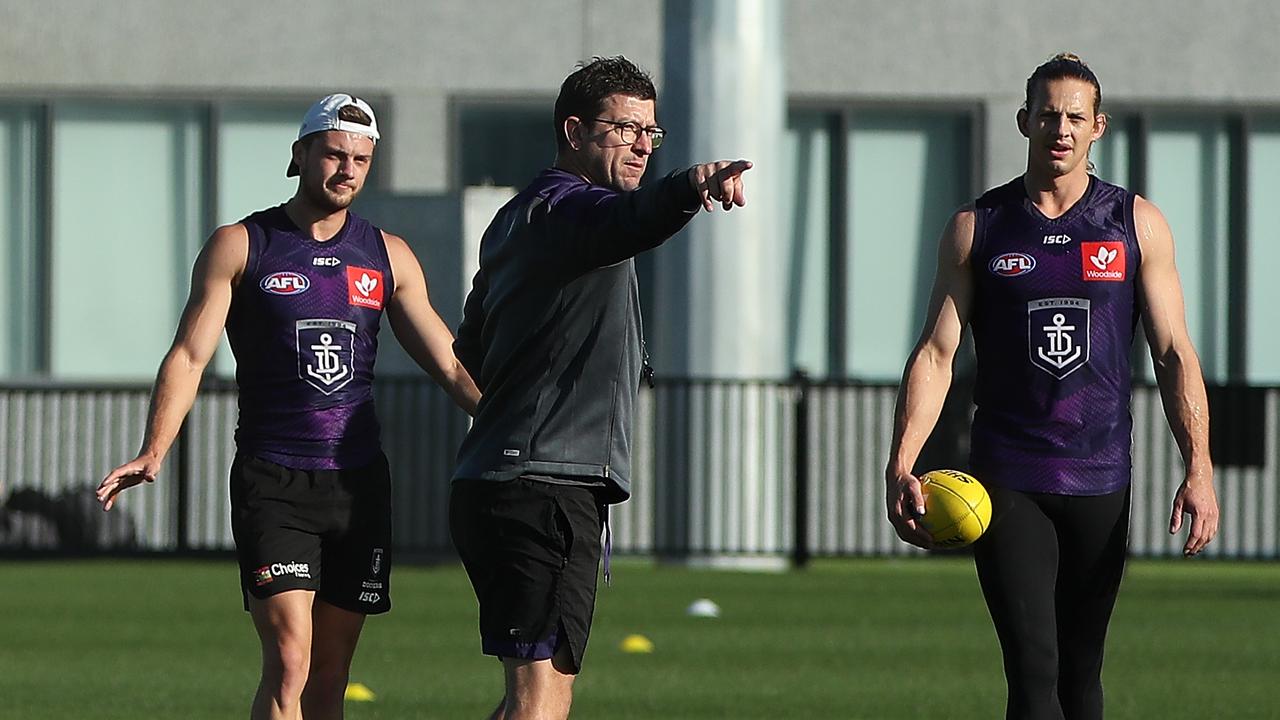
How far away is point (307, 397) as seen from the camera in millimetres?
8336

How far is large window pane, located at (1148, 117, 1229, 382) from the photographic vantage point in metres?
25.8

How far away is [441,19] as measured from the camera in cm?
2509

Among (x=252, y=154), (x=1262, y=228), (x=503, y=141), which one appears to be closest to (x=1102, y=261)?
(x=503, y=141)

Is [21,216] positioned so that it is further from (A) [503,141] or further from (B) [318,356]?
(B) [318,356]

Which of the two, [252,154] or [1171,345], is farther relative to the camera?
[252,154]

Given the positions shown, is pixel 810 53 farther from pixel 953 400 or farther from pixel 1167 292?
pixel 1167 292

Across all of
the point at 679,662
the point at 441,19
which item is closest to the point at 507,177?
the point at 441,19

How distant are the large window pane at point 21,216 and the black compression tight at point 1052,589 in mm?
18915

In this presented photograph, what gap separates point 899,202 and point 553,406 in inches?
752

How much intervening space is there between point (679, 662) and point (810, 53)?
42.4 feet

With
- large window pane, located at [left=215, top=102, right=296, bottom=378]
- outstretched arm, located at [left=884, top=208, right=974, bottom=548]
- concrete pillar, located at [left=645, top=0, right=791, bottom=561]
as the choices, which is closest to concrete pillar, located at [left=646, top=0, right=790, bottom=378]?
concrete pillar, located at [left=645, top=0, right=791, bottom=561]

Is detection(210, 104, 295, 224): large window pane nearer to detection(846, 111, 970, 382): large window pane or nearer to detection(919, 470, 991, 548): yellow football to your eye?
detection(846, 111, 970, 382): large window pane

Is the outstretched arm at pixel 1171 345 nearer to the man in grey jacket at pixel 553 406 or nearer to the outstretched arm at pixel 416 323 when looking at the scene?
the man in grey jacket at pixel 553 406

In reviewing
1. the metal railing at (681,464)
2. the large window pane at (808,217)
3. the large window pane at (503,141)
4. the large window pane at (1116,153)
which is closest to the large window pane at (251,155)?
the large window pane at (503,141)
